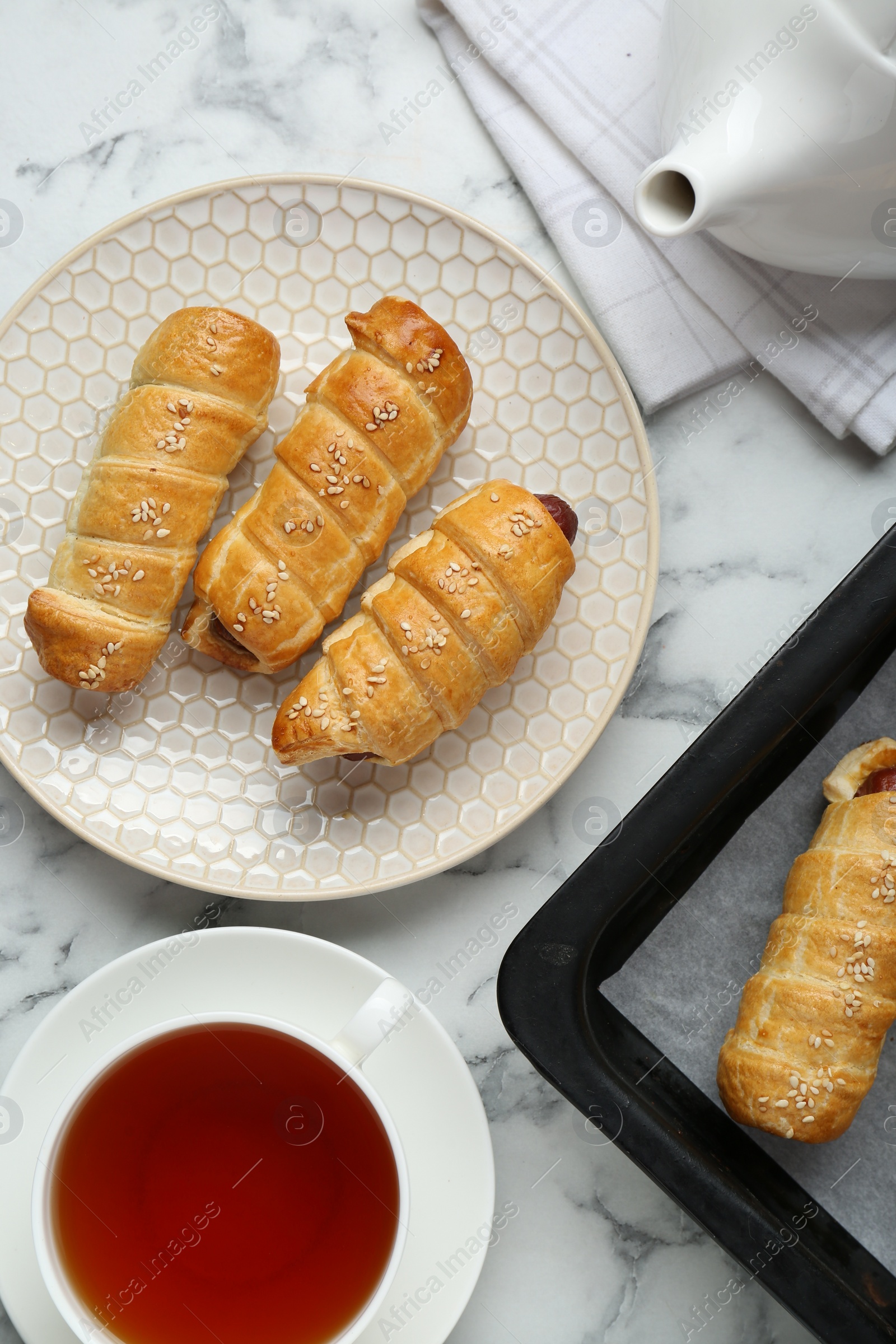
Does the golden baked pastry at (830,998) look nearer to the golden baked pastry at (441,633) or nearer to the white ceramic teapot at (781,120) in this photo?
the golden baked pastry at (441,633)

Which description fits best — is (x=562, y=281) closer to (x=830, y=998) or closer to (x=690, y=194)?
(x=690, y=194)

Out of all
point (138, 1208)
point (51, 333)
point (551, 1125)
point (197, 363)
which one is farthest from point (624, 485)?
point (138, 1208)

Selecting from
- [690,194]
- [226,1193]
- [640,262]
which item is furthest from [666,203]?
[226,1193]

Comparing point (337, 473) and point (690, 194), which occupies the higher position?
point (690, 194)

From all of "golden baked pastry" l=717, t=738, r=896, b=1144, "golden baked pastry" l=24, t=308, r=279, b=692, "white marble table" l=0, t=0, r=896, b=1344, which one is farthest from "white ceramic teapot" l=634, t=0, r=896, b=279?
"golden baked pastry" l=717, t=738, r=896, b=1144

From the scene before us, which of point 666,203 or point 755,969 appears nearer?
point 666,203

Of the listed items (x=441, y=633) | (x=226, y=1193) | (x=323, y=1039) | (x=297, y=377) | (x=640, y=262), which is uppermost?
(x=640, y=262)

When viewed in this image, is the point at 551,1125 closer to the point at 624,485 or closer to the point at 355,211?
the point at 624,485
